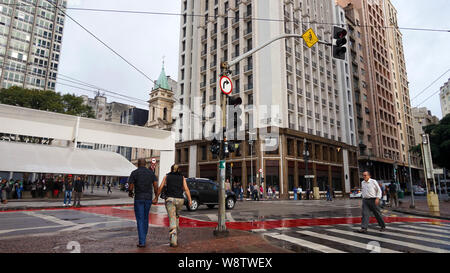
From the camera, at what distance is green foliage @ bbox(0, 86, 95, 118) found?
3422 centimetres

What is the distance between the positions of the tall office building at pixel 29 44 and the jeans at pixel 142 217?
71258mm

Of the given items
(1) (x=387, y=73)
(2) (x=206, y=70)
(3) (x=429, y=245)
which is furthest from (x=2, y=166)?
(1) (x=387, y=73)

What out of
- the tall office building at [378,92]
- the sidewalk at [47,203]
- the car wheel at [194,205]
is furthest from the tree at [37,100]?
the tall office building at [378,92]

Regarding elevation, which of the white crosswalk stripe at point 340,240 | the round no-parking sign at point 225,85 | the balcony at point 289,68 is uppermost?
the balcony at point 289,68

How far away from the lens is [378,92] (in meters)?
59.0

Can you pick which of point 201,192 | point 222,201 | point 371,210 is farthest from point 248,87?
point 222,201

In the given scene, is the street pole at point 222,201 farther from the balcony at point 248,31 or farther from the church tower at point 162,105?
the church tower at point 162,105

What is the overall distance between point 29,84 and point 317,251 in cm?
7884

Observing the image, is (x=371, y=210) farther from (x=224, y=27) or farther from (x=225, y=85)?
(x=224, y=27)

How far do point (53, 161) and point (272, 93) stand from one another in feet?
83.0

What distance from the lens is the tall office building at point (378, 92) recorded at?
53062 millimetres

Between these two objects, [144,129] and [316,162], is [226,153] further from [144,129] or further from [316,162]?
[316,162]

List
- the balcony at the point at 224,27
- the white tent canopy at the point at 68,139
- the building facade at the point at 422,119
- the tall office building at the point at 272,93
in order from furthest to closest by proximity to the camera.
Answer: the building facade at the point at 422,119, the balcony at the point at 224,27, the tall office building at the point at 272,93, the white tent canopy at the point at 68,139

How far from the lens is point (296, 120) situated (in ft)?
121
